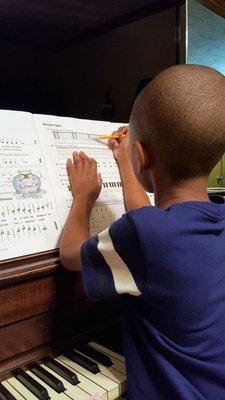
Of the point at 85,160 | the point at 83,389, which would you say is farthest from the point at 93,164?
the point at 83,389

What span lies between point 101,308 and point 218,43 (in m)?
3.65

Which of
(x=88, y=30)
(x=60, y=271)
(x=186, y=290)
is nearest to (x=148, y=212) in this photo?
(x=186, y=290)

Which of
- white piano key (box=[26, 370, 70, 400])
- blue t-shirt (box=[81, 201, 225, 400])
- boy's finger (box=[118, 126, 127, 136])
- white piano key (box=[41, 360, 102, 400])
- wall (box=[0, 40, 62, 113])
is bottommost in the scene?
white piano key (box=[41, 360, 102, 400])

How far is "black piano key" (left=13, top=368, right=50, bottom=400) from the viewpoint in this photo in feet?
2.25

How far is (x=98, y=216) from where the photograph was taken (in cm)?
95

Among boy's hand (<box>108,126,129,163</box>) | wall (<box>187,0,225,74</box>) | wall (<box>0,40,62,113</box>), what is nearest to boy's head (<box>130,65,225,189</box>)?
boy's hand (<box>108,126,129,163</box>)

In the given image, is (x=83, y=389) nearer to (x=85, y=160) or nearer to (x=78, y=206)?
(x=78, y=206)

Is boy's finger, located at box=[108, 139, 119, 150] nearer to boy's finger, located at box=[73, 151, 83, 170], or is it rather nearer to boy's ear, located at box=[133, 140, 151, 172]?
boy's finger, located at box=[73, 151, 83, 170]

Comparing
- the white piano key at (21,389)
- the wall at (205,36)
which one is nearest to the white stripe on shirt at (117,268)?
the white piano key at (21,389)

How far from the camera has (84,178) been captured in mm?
920

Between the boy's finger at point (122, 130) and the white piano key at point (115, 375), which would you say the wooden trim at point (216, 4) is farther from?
the white piano key at point (115, 375)

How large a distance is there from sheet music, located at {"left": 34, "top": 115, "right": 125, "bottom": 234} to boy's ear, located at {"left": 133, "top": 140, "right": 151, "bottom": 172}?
0.22 metres

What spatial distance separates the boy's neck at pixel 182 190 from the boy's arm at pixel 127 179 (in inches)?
8.9

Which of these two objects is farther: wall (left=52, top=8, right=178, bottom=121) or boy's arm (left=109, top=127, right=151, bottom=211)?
wall (left=52, top=8, right=178, bottom=121)
